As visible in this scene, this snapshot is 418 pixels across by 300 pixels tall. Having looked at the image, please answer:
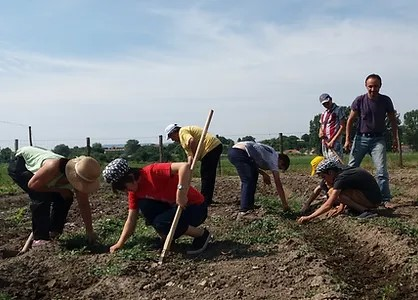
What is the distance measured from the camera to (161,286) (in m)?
4.63

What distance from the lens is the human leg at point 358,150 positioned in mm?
8008

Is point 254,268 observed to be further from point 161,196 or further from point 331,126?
point 331,126

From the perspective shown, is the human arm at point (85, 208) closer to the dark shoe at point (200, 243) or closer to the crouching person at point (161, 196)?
the crouching person at point (161, 196)

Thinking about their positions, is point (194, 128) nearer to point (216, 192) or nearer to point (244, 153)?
point (244, 153)

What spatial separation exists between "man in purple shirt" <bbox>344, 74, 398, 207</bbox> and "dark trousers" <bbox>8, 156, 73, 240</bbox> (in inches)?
153

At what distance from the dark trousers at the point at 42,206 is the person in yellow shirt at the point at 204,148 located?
192 cm

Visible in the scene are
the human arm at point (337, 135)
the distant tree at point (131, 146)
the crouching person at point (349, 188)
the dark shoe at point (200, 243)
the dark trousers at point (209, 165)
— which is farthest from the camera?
the distant tree at point (131, 146)

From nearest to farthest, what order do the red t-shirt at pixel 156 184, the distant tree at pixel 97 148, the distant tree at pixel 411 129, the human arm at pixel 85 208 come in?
the red t-shirt at pixel 156 184 < the human arm at pixel 85 208 < the distant tree at pixel 97 148 < the distant tree at pixel 411 129

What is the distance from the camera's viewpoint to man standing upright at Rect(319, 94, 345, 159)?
9.23 m

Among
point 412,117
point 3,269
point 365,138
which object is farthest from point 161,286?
point 412,117

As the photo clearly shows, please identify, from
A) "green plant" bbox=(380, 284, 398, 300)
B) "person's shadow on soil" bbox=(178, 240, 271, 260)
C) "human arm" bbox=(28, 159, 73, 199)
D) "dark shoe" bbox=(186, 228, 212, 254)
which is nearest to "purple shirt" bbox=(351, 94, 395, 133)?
"person's shadow on soil" bbox=(178, 240, 271, 260)

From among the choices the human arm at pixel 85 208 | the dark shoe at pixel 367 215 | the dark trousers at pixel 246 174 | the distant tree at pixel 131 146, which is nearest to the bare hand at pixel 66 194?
the human arm at pixel 85 208

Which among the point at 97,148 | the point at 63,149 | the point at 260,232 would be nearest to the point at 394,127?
the point at 260,232

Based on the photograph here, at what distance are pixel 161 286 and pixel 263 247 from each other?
1369 millimetres
